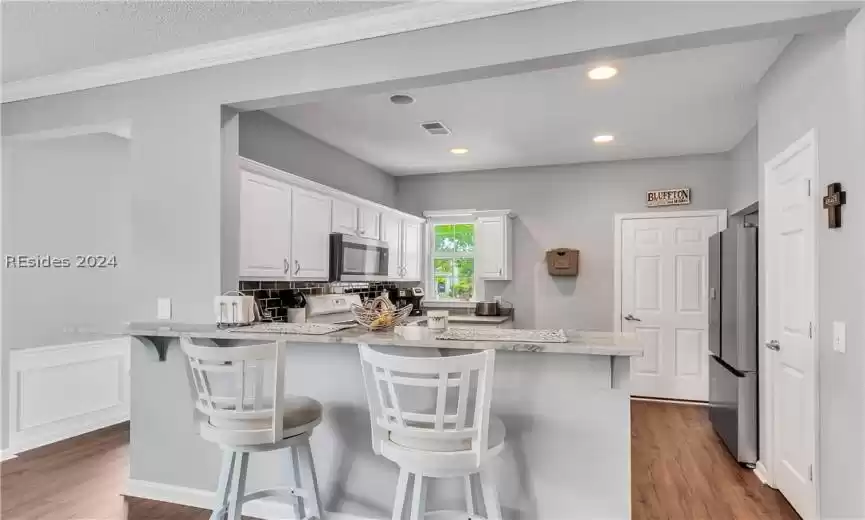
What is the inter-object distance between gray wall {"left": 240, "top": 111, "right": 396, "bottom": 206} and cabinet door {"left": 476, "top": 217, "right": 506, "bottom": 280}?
122 cm

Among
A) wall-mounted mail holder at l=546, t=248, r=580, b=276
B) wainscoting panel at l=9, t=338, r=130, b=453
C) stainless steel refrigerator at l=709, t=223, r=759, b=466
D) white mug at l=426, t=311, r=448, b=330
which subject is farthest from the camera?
wall-mounted mail holder at l=546, t=248, r=580, b=276

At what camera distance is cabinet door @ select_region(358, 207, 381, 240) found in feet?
15.7

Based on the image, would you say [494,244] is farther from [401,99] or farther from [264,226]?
[264,226]

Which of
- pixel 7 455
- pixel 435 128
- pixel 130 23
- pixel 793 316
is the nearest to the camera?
pixel 130 23

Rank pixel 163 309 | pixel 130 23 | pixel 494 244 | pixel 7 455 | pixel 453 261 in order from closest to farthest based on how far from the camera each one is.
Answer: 1. pixel 130 23
2. pixel 163 309
3. pixel 7 455
4. pixel 494 244
5. pixel 453 261

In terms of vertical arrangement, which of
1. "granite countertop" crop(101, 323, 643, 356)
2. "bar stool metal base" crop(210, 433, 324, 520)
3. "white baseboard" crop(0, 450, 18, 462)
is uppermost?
"granite countertop" crop(101, 323, 643, 356)

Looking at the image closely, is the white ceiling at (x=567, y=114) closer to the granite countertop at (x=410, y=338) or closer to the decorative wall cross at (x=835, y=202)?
the decorative wall cross at (x=835, y=202)

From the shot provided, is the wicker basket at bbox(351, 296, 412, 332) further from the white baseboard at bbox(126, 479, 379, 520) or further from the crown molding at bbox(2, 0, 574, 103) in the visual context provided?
the crown molding at bbox(2, 0, 574, 103)

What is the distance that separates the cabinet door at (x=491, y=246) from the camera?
5.67 metres

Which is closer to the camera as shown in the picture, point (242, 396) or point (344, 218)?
point (242, 396)

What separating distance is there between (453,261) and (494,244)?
0.65 metres

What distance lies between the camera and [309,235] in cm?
396

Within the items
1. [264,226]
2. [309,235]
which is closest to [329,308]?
[309,235]

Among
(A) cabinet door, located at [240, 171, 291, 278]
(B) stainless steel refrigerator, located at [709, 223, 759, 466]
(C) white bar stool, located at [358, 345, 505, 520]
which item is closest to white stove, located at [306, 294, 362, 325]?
(A) cabinet door, located at [240, 171, 291, 278]
